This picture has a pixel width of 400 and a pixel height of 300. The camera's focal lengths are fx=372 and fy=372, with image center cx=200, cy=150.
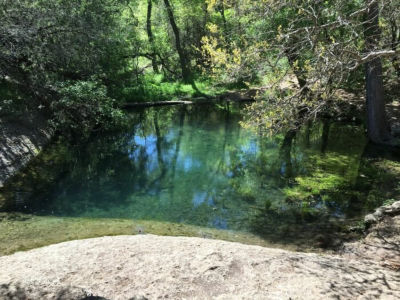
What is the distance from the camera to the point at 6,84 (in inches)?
584

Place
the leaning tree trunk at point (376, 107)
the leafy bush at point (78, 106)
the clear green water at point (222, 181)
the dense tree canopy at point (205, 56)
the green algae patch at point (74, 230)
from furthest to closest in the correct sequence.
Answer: the leafy bush at point (78, 106) → the leaning tree trunk at point (376, 107) → the clear green water at point (222, 181) → the dense tree canopy at point (205, 56) → the green algae patch at point (74, 230)

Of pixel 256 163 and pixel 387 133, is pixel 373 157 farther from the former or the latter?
pixel 256 163

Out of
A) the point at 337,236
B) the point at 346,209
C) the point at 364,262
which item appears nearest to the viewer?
the point at 364,262

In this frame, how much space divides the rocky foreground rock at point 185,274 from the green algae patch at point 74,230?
91cm

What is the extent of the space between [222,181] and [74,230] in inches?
196

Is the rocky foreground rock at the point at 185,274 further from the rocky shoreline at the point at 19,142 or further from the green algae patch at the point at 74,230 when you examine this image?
the rocky shoreline at the point at 19,142

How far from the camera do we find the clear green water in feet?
29.0

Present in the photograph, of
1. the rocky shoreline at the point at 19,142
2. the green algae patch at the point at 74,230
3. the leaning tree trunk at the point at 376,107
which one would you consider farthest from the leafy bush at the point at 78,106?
the leaning tree trunk at the point at 376,107

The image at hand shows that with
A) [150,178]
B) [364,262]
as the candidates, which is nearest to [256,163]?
[150,178]

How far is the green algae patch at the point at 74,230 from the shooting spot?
286 inches

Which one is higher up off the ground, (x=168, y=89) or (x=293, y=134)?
(x=168, y=89)

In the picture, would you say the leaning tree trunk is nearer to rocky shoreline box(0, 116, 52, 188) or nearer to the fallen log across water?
the fallen log across water

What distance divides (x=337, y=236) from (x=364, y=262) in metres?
1.54

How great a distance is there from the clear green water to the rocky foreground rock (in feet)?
6.18
